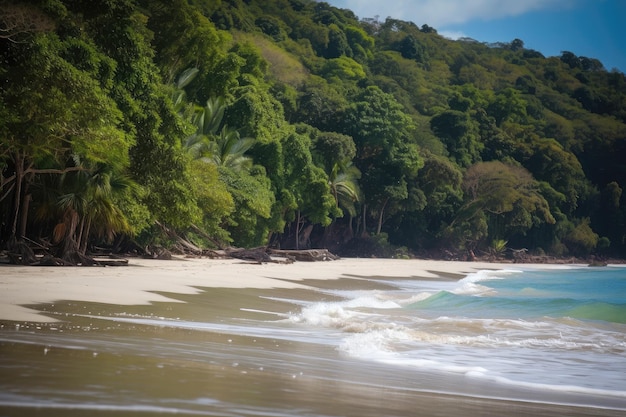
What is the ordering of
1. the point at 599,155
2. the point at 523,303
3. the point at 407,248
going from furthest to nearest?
the point at 599,155, the point at 407,248, the point at 523,303

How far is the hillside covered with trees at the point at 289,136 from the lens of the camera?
691 inches

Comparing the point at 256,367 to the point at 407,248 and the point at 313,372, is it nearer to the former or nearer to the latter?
the point at 313,372

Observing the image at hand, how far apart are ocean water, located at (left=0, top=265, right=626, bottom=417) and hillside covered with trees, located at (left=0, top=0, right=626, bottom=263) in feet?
20.0

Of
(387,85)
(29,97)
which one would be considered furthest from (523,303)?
(387,85)

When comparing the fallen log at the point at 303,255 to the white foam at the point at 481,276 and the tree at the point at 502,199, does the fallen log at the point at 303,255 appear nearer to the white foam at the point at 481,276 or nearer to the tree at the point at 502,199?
the white foam at the point at 481,276

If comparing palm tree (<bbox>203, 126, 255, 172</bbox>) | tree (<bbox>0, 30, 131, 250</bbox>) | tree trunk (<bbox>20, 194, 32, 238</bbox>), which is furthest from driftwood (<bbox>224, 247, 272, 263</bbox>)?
tree (<bbox>0, 30, 131, 250</bbox>)

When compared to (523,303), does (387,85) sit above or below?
above

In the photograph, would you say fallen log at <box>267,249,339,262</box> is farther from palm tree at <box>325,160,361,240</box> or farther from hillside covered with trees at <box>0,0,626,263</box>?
palm tree at <box>325,160,361,240</box>

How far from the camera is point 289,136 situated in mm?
40219

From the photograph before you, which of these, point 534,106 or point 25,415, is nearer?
point 25,415

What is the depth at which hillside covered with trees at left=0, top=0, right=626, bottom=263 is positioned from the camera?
17547mm

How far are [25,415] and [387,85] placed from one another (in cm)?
6559

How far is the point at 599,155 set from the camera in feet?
245

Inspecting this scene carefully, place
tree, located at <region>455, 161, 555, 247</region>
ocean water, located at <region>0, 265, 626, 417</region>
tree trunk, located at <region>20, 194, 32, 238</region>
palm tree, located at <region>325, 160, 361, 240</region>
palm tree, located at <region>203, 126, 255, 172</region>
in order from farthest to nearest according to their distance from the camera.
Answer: tree, located at <region>455, 161, 555, 247</region> → palm tree, located at <region>325, 160, 361, 240</region> → palm tree, located at <region>203, 126, 255, 172</region> → tree trunk, located at <region>20, 194, 32, 238</region> → ocean water, located at <region>0, 265, 626, 417</region>
